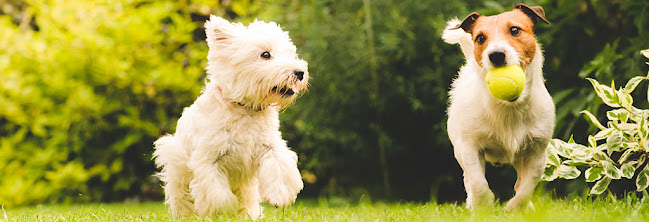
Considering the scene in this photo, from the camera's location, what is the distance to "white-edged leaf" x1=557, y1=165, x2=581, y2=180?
417 centimetres

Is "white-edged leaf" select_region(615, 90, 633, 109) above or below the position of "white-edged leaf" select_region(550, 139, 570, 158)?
above

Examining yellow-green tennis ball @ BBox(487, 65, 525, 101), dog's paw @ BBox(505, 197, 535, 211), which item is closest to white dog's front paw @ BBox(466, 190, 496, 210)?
dog's paw @ BBox(505, 197, 535, 211)

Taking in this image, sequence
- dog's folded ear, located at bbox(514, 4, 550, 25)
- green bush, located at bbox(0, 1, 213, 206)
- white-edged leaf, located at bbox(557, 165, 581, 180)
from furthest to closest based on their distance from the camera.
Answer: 1. green bush, located at bbox(0, 1, 213, 206)
2. white-edged leaf, located at bbox(557, 165, 581, 180)
3. dog's folded ear, located at bbox(514, 4, 550, 25)

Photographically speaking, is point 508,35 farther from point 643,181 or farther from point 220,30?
point 220,30

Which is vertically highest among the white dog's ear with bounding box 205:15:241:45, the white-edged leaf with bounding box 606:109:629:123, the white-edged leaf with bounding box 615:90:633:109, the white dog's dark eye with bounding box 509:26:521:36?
the white dog's ear with bounding box 205:15:241:45

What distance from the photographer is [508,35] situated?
11.4 ft

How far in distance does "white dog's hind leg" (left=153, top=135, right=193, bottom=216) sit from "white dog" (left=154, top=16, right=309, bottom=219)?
0.10 metres

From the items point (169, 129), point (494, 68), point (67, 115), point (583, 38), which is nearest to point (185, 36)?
point (169, 129)

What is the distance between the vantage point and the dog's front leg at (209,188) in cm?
373

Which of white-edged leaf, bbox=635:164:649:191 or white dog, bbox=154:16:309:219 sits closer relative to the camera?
white dog, bbox=154:16:309:219

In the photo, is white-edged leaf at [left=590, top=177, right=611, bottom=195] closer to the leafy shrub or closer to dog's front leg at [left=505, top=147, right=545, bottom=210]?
the leafy shrub

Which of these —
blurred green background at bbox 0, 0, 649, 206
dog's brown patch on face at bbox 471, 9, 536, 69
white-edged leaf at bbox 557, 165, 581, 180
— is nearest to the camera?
dog's brown patch on face at bbox 471, 9, 536, 69

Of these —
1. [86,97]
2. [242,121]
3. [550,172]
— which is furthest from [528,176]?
[86,97]

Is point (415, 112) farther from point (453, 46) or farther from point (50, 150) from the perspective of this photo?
point (50, 150)
